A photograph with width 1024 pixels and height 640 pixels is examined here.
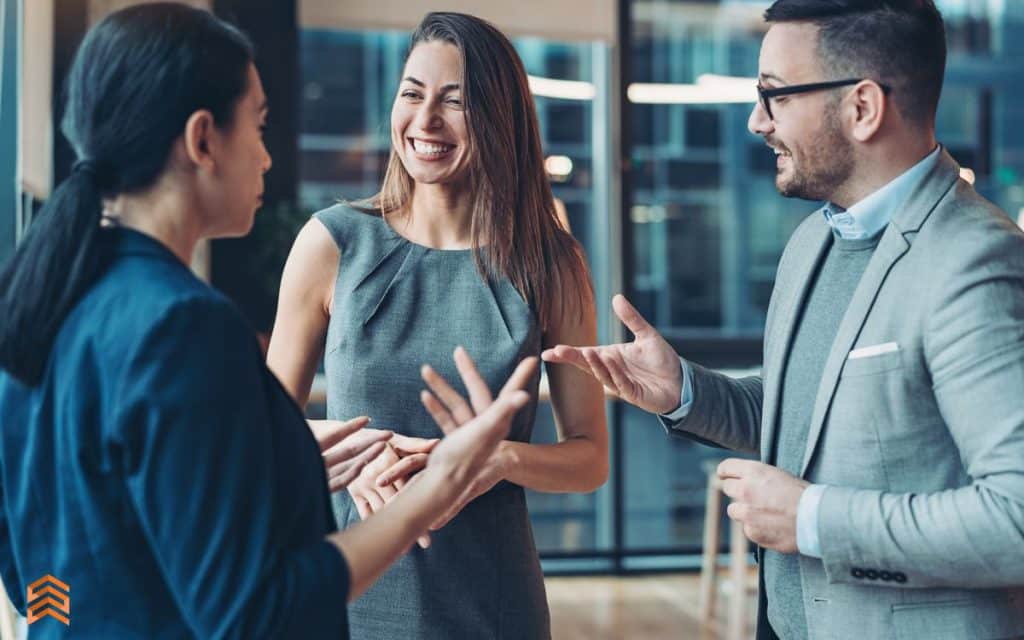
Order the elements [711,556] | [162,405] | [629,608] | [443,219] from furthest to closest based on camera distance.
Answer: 1. [629,608]
2. [711,556]
3. [443,219]
4. [162,405]

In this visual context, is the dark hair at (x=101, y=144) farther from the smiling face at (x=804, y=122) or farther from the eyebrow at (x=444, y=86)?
the smiling face at (x=804, y=122)

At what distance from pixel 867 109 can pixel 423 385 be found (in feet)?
2.60

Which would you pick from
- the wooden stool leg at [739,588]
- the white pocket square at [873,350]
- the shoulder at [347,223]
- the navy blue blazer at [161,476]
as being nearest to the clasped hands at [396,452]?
the navy blue blazer at [161,476]

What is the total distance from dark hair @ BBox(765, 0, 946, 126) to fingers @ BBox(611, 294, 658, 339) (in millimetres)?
458

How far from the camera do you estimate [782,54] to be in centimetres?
171

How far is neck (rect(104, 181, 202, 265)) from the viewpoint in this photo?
1.18 m

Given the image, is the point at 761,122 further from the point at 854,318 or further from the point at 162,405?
the point at 162,405

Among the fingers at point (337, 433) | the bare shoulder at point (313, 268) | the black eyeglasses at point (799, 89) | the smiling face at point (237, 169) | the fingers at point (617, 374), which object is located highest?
the black eyeglasses at point (799, 89)

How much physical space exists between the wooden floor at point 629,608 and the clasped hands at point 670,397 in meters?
3.21

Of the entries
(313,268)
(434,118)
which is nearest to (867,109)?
(434,118)

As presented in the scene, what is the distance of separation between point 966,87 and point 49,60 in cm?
501

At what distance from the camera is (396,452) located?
181cm

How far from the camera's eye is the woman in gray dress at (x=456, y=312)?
72.5 inches

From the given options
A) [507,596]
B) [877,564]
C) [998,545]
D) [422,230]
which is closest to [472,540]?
[507,596]
